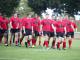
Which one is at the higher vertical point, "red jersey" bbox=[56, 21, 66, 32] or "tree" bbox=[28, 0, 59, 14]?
"tree" bbox=[28, 0, 59, 14]

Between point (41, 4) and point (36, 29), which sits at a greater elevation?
point (41, 4)

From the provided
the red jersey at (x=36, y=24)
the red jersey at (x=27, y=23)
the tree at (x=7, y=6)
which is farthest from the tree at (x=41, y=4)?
the red jersey at (x=27, y=23)

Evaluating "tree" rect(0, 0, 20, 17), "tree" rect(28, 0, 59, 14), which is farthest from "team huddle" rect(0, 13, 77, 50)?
"tree" rect(28, 0, 59, 14)

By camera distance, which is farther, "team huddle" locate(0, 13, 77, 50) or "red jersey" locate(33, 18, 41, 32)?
"red jersey" locate(33, 18, 41, 32)

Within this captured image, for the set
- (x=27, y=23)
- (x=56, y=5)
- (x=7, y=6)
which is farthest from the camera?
(x=56, y=5)

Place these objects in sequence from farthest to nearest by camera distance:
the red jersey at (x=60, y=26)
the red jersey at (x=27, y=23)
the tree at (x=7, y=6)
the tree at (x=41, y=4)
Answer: the tree at (x=41, y=4) < the tree at (x=7, y=6) < the red jersey at (x=27, y=23) < the red jersey at (x=60, y=26)

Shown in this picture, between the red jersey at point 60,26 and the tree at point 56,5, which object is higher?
the tree at point 56,5

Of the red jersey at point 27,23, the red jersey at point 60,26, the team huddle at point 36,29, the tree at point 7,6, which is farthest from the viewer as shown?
the tree at point 7,6

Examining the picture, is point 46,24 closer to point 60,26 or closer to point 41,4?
point 60,26

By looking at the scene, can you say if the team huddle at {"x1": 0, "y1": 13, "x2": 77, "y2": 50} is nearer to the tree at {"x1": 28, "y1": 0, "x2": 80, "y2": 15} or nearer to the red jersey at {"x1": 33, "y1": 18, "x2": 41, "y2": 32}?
the red jersey at {"x1": 33, "y1": 18, "x2": 41, "y2": 32}

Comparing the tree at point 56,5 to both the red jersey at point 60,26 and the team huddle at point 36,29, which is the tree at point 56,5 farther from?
the red jersey at point 60,26

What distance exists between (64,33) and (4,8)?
15.9m

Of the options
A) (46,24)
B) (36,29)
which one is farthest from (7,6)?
(46,24)

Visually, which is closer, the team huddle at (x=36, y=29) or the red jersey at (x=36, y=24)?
the team huddle at (x=36, y=29)
